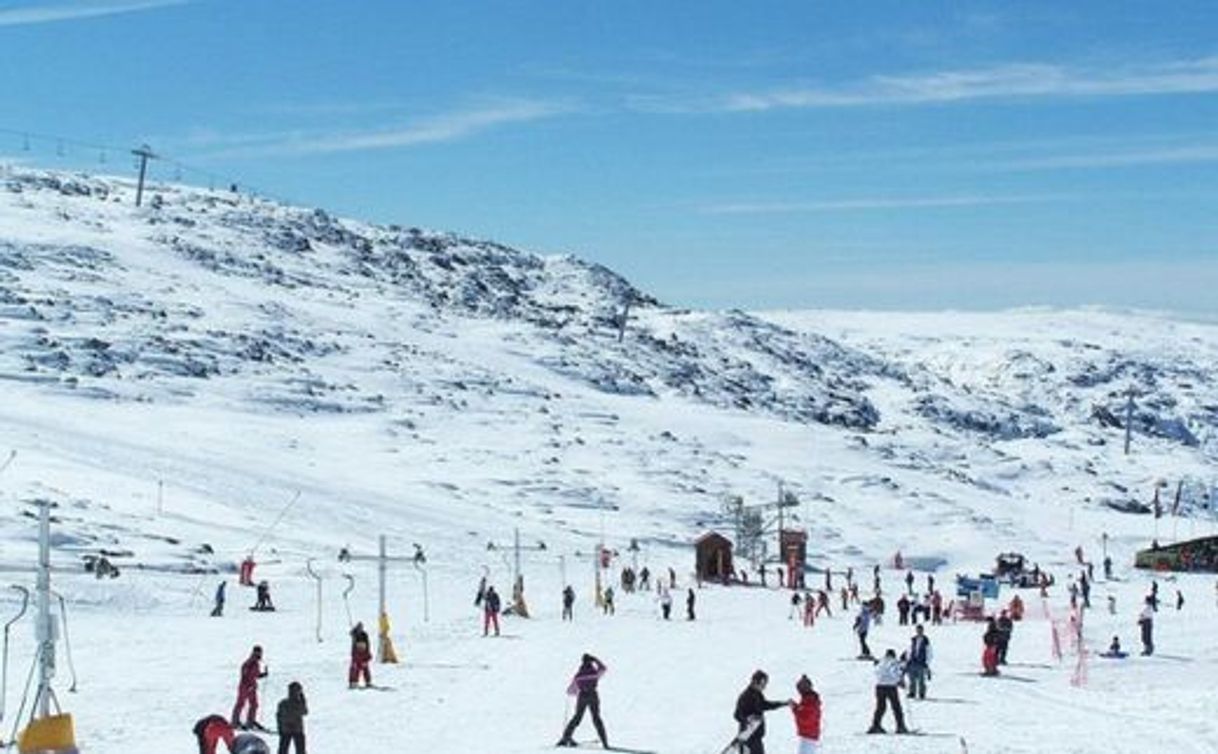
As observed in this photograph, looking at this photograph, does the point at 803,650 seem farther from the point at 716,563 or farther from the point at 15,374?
the point at 15,374

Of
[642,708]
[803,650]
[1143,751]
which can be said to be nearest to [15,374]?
[803,650]

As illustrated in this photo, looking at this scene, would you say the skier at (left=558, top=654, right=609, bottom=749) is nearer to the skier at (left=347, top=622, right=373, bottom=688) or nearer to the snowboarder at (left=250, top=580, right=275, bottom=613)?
the skier at (left=347, top=622, right=373, bottom=688)

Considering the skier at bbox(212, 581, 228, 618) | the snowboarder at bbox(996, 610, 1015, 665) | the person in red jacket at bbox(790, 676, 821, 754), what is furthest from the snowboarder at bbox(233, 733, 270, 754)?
the skier at bbox(212, 581, 228, 618)

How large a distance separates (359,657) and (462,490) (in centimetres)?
5449

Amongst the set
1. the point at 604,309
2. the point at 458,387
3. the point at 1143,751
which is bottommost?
the point at 1143,751

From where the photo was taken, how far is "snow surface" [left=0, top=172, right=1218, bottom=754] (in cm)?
2920

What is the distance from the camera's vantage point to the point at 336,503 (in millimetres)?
70562

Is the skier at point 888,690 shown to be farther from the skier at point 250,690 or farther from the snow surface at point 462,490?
the skier at point 250,690

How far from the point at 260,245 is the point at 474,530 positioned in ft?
358

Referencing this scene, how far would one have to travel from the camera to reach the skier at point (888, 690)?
82.2ft

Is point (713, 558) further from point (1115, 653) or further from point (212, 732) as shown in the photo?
point (212, 732)

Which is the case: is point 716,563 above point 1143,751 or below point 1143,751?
above

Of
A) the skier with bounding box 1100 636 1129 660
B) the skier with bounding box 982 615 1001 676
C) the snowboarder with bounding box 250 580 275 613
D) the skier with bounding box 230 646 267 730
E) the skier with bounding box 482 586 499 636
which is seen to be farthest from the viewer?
the snowboarder with bounding box 250 580 275 613

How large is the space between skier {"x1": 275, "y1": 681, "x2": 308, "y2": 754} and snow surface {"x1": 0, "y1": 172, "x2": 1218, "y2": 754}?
1.97m
